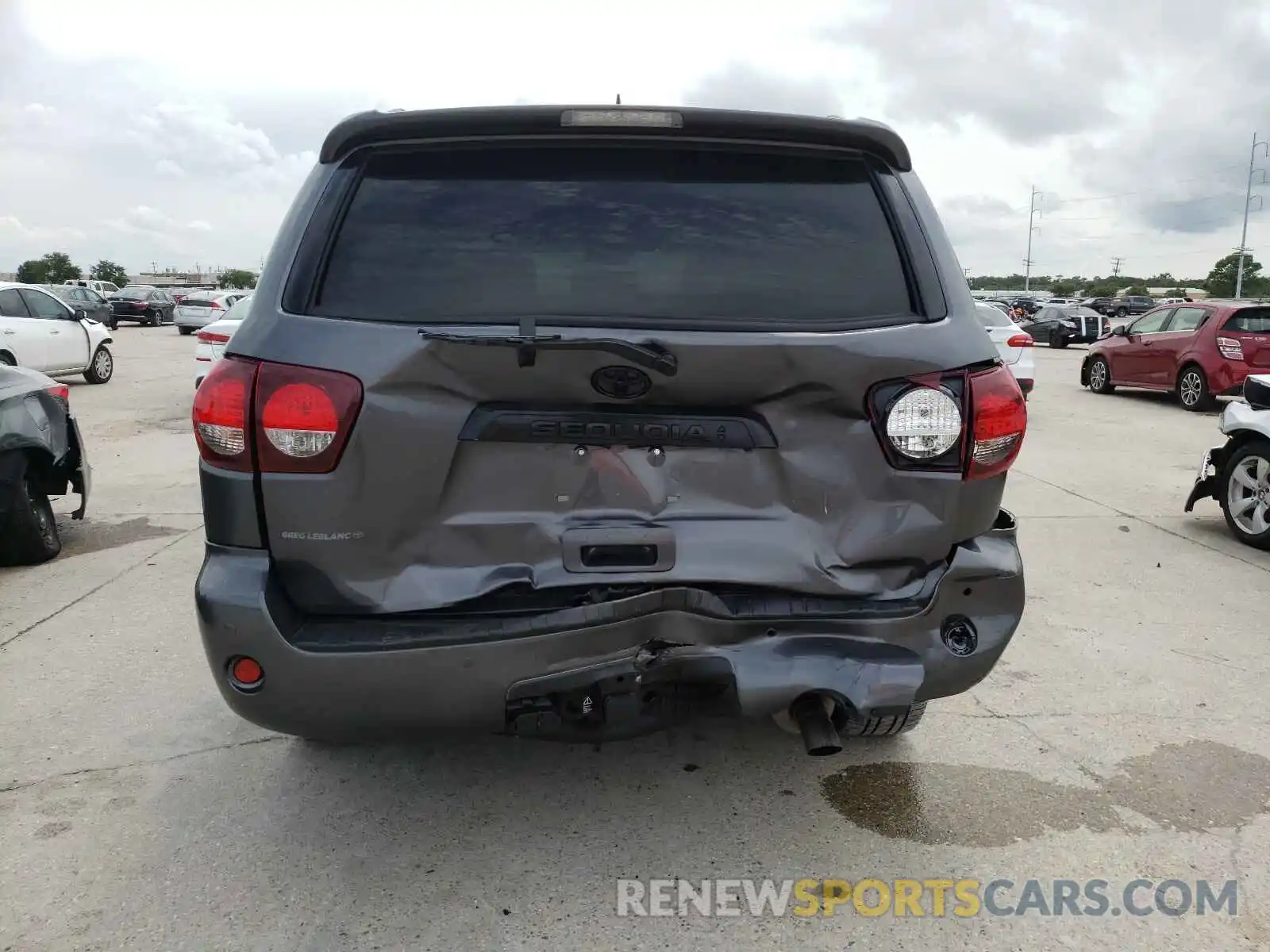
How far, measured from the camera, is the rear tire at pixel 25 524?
5543 millimetres

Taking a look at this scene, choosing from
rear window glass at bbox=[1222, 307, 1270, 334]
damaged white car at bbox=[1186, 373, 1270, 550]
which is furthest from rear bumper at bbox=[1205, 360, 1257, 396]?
damaged white car at bbox=[1186, 373, 1270, 550]

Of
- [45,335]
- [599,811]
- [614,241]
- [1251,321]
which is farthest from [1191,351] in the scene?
[45,335]

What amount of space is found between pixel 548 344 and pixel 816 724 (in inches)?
46.3

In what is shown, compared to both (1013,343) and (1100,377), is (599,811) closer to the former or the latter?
(1013,343)

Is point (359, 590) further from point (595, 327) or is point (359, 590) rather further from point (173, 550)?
point (173, 550)

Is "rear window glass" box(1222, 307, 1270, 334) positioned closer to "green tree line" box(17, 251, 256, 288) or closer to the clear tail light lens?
the clear tail light lens

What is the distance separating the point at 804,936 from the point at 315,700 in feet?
4.51

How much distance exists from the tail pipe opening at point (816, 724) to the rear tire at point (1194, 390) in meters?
14.2

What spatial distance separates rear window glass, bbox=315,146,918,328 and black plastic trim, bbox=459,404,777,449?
0.22 m

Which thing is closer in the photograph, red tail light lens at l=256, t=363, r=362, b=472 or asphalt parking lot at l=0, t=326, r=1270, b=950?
red tail light lens at l=256, t=363, r=362, b=472

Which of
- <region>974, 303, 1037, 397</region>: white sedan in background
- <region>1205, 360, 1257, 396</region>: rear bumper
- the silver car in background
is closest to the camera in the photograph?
<region>974, 303, 1037, 397</region>: white sedan in background

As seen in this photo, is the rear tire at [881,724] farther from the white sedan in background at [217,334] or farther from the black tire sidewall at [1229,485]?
the white sedan in background at [217,334]

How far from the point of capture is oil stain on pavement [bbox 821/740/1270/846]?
9.51 ft

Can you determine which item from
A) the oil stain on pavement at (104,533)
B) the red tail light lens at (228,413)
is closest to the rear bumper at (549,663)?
the red tail light lens at (228,413)
